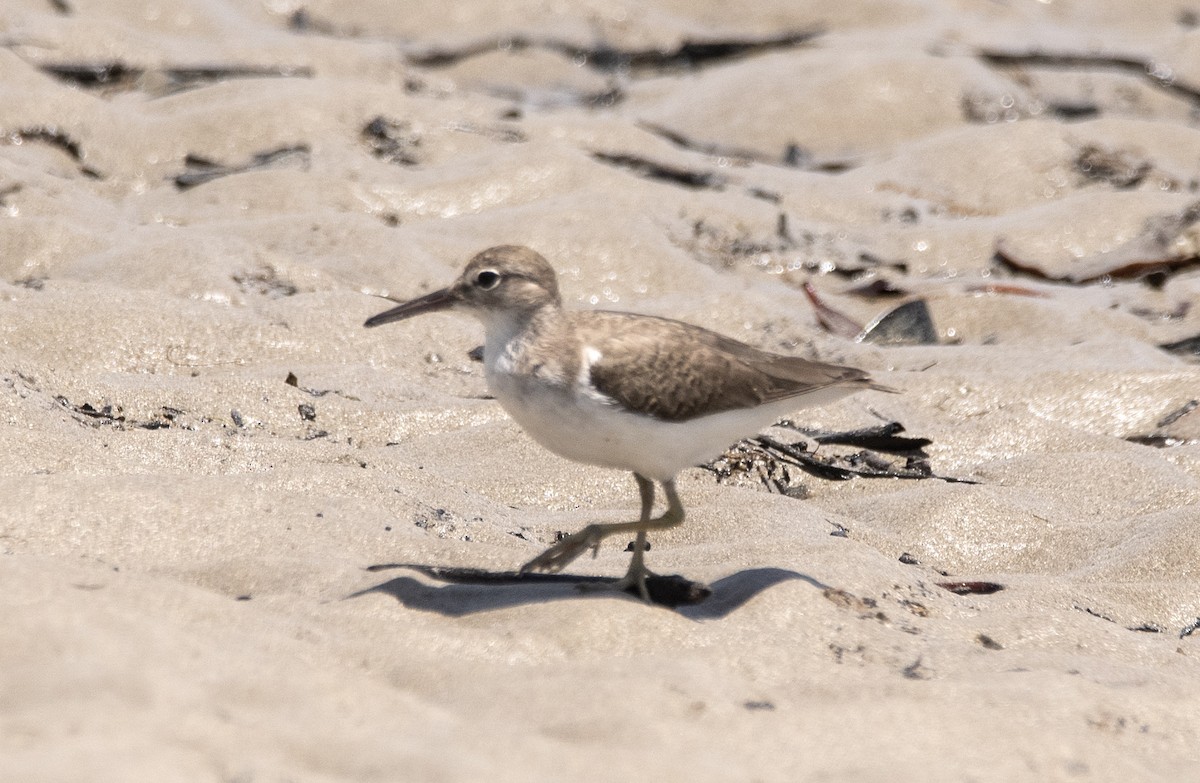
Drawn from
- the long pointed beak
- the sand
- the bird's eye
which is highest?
the bird's eye

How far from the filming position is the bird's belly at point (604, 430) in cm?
396

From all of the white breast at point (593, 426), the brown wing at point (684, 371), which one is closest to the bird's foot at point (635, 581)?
the white breast at point (593, 426)

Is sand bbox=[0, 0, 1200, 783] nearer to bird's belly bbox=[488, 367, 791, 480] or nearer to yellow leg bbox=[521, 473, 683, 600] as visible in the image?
yellow leg bbox=[521, 473, 683, 600]

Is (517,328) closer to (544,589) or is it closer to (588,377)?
(588,377)

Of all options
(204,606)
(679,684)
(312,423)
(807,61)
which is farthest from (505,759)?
(807,61)

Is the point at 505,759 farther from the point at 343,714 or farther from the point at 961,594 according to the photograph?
the point at 961,594

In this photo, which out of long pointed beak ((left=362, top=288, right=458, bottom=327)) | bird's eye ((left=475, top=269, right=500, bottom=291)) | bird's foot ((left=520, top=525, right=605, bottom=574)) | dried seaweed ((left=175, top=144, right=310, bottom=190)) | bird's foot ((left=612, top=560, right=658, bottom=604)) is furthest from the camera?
dried seaweed ((left=175, top=144, right=310, bottom=190))

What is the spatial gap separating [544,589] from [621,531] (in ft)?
1.35

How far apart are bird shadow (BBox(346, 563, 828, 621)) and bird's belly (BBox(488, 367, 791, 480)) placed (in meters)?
0.37

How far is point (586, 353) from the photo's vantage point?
4.09 m

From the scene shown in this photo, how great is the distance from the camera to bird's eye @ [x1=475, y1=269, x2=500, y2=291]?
14.3 feet

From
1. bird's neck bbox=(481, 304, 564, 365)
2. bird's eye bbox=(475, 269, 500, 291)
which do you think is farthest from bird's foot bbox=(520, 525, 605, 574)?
bird's eye bbox=(475, 269, 500, 291)

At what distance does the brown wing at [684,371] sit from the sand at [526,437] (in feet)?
1.76

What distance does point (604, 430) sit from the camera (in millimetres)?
3965
